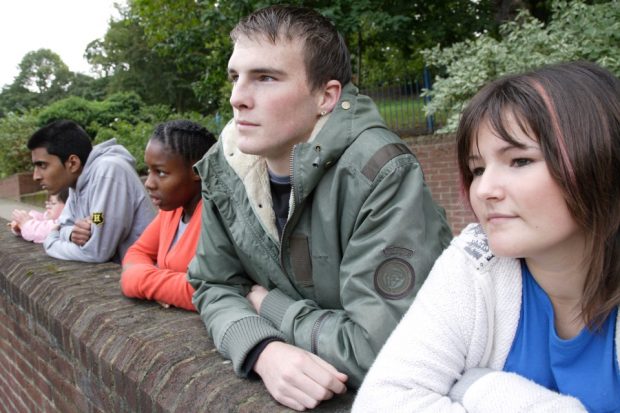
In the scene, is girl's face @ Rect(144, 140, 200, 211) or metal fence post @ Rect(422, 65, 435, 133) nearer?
girl's face @ Rect(144, 140, 200, 211)

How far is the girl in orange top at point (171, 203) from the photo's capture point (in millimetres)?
2654

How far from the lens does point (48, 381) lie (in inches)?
130

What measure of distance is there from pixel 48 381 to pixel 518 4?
9806mm

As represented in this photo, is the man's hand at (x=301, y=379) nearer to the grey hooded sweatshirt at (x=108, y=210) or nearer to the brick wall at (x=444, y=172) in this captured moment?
the grey hooded sweatshirt at (x=108, y=210)

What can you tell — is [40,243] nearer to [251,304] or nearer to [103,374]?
[103,374]

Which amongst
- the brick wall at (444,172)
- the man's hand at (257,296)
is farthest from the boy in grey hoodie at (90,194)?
the brick wall at (444,172)

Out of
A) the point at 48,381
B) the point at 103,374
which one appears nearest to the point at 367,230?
the point at 103,374

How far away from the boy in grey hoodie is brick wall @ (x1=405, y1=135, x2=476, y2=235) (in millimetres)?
4652

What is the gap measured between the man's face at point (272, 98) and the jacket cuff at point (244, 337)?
0.54m

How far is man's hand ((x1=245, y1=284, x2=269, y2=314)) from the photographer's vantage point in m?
1.99

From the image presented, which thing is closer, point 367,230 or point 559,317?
point 559,317

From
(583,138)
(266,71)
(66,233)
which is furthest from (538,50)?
(583,138)

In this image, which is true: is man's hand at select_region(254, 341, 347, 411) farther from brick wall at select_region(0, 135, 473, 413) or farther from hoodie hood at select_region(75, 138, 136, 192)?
hoodie hood at select_region(75, 138, 136, 192)

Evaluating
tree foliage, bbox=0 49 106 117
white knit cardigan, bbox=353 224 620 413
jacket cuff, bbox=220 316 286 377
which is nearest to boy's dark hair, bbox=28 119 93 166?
jacket cuff, bbox=220 316 286 377
